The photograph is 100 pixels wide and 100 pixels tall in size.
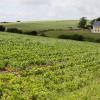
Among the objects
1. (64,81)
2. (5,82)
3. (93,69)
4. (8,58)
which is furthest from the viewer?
(8,58)

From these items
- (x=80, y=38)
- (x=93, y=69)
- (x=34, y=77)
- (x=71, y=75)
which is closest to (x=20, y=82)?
(x=34, y=77)

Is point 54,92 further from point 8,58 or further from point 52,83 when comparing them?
point 8,58

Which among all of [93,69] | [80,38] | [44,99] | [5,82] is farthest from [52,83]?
[80,38]

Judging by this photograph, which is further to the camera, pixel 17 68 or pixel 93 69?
pixel 93 69

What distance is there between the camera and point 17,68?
2300 cm

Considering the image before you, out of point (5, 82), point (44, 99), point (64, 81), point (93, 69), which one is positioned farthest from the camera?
point (93, 69)

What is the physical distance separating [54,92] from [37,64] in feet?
34.9

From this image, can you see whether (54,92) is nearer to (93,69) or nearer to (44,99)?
(44,99)

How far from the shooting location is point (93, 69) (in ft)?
81.1

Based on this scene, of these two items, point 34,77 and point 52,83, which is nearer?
point 52,83

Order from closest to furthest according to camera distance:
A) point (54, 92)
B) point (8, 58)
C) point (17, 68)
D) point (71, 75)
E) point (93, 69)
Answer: point (54, 92) → point (71, 75) → point (17, 68) → point (93, 69) → point (8, 58)

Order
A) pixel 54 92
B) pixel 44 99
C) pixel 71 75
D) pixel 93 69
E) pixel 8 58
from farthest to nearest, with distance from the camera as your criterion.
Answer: pixel 8 58 < pixel 93 69 < pixel 71 75 < pixel 54 92 < pixel 44 99

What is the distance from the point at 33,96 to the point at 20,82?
292cm

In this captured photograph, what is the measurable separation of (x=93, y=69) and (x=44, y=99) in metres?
11.0
